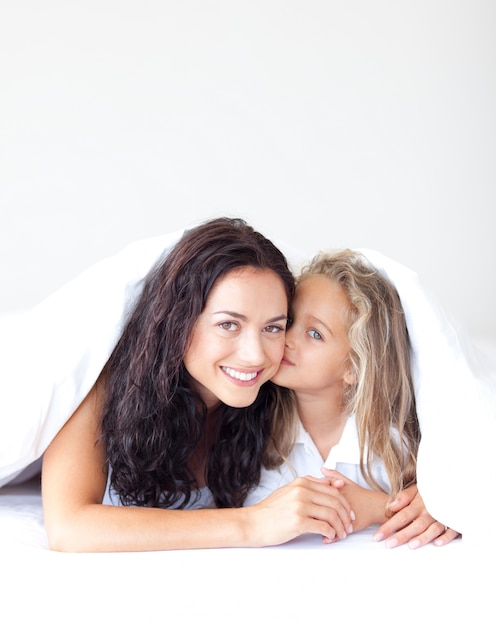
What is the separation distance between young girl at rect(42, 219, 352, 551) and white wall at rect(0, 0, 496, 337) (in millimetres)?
1907

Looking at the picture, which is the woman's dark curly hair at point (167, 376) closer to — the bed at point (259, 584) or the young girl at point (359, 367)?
the young girl at point (359, 367)

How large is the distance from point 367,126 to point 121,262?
2165mm

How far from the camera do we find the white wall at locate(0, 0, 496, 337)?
3.94 m

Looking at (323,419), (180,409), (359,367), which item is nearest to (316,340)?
(359,367)

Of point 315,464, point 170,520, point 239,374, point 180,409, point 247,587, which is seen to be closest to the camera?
point 247,587

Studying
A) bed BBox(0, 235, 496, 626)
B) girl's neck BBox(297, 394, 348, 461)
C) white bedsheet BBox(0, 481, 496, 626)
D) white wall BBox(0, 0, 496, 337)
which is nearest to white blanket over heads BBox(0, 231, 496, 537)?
bed BBox(0, 235, 496, 626)

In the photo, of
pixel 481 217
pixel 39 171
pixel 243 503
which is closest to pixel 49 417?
pixel 243 503

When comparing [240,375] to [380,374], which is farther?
[380,374]

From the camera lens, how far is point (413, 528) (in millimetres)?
1861

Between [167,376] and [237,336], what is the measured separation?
0.19 metres

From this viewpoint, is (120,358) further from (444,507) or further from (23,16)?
(23,16)

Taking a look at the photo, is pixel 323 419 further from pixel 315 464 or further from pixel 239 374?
pixel 239 374

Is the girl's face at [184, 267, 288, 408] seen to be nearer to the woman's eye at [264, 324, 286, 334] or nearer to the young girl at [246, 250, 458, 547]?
the woman's eye at [264, 324, 286, 334]

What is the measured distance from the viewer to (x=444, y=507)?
70.4 inches
